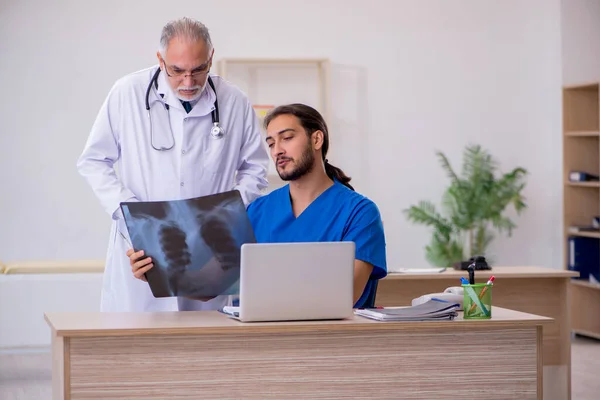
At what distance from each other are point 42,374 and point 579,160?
407 centimetres

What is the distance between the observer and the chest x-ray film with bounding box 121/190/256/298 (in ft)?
8.10

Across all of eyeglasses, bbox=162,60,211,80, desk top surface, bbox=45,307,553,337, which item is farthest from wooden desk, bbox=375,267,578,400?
desk top surface, bbox=45,307,553,337

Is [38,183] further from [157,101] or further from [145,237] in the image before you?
[145,237]

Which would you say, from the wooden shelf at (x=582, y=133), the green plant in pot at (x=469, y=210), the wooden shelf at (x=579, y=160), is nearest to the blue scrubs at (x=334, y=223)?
the green plant in pot at (x=469, y=210)

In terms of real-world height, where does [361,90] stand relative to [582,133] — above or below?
above

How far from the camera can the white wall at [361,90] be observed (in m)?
6.59

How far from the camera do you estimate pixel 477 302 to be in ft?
7.89

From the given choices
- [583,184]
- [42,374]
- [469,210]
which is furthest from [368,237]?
[583,184]

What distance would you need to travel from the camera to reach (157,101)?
3051mm

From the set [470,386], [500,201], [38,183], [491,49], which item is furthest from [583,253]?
[470,386]

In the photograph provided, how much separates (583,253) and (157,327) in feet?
16.3

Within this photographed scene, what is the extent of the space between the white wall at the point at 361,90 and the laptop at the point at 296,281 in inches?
183

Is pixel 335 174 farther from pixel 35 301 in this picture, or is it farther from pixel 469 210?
pixel 469 210

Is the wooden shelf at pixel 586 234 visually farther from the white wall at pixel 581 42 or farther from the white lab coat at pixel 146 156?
the white lab coat at pixel 146 156
